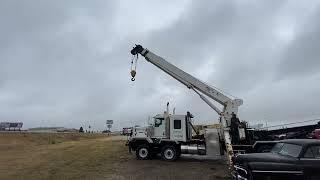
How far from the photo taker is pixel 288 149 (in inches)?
703

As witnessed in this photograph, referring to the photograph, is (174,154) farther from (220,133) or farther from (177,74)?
(177,74)

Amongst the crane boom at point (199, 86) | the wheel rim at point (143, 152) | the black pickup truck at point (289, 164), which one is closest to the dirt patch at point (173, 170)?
the wheel rim at point (143, 152)

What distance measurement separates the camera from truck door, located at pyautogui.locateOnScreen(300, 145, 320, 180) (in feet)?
53.9

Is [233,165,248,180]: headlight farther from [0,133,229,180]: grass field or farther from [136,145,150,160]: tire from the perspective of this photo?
[136,145,150,160]: tire

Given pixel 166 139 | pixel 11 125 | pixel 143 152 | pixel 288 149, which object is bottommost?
pixel 288 149

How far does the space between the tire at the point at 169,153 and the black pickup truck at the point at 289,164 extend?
16.9 m

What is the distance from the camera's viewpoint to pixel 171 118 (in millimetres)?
35406

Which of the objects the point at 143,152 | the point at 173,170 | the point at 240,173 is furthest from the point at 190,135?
the point at 240,173

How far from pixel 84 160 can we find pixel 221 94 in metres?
10.5

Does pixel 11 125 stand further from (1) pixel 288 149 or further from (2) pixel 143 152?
(1) pixel 288 149

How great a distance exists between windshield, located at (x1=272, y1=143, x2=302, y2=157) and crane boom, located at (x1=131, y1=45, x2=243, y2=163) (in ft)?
54.4

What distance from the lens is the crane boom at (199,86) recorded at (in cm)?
3588

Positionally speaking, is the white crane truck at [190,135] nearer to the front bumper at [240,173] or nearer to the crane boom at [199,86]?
the crane boom at [199,86]

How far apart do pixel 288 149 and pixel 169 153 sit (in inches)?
684
